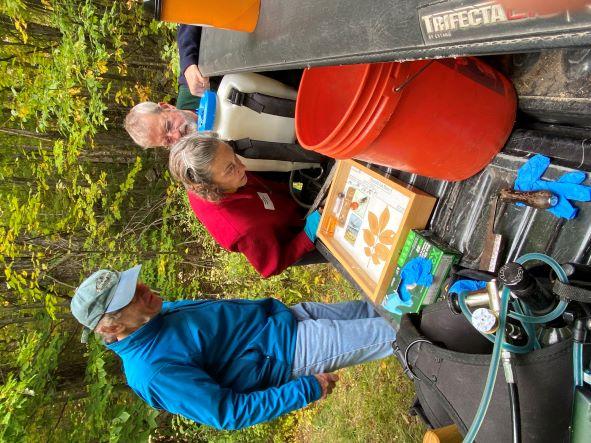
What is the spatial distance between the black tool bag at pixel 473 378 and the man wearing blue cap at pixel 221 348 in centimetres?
93

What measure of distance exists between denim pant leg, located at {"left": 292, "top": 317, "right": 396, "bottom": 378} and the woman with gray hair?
17.0 inches

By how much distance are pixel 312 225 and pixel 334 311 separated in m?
0.65

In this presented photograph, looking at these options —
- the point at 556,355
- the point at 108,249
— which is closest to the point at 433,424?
the point at 556,355

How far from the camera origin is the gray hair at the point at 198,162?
2.18m

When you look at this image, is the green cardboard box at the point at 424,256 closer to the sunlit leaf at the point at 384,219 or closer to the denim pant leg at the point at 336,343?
the sunlit leaf at the point at 384,219

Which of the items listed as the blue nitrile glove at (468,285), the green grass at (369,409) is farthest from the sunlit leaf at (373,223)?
the green grass at (369,409)

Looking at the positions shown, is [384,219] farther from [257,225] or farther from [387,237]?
[257,225]

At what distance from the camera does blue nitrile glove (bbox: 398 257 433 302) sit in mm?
1548

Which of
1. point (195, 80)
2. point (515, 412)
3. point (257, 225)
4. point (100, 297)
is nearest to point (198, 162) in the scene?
point (257, 225)

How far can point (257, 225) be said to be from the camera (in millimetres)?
2371

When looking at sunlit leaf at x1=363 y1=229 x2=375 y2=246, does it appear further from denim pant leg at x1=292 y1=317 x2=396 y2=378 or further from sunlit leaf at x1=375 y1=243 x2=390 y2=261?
denim pant leg at x1=292 y1=317 x2=396 y2=378

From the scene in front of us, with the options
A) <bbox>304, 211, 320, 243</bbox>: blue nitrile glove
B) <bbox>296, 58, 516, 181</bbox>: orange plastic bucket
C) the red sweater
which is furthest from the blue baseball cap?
<bbox>296, 58, 516, 181</bbox>: orange plastic bucket

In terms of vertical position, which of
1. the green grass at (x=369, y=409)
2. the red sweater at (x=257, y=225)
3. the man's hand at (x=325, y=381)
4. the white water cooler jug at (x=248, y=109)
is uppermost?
the white water cooler jug at (x=248, y=109)

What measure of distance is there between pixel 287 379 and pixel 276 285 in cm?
315
